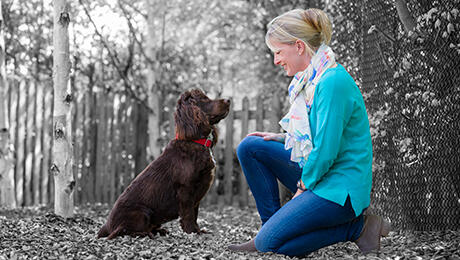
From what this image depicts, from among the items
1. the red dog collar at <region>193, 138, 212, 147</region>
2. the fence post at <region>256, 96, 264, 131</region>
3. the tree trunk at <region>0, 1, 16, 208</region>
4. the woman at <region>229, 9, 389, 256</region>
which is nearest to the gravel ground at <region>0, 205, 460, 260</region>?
the woman at <region>229, 9, 389, 256</region>

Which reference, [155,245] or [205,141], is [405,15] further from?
[155,245]

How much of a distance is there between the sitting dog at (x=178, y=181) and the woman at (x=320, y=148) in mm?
1093

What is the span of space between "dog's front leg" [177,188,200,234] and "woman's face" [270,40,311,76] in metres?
1.49

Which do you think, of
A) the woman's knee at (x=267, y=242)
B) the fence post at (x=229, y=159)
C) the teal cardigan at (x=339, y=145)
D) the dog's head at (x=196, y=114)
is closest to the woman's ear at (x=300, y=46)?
the teal cardigan at (x=339, y=145)

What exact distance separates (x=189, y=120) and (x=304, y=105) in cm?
153

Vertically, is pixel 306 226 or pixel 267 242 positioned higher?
pixel 306 226

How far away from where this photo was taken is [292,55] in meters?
3.11

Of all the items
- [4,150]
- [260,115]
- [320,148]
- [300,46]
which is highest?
[300,46]

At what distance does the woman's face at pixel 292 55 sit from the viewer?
10.1 ft

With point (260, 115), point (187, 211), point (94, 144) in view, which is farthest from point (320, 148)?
point (94, 144)

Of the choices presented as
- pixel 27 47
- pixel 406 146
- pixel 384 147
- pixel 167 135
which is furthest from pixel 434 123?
pixel 27 47

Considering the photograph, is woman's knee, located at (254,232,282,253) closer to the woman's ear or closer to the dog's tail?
the woman's ear

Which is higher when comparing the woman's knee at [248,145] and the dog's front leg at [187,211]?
the woman's knee at [248,145]

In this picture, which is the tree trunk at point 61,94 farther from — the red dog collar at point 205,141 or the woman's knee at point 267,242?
the woman's knee at point 267,242
